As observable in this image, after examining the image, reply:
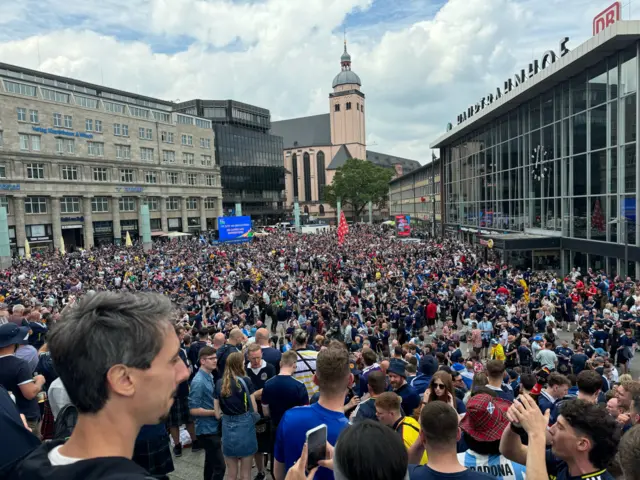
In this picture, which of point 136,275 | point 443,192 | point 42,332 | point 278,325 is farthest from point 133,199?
point 42,332

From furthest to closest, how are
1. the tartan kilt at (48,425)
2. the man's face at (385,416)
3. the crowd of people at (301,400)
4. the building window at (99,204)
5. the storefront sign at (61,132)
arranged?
the building window at (99,204)
the storefront sign at (61,132)
the tartan kilt at (48,425)
the man's face at (385,416)
the crowd of people at (301,400)

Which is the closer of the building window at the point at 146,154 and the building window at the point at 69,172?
the building window at the point at 69,172

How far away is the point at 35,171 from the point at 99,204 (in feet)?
30.3

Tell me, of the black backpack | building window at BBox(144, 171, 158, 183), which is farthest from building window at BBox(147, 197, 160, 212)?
the black backpack

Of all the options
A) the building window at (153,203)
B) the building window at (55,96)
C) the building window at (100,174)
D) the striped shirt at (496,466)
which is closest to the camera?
the striped shirt at (496,466)

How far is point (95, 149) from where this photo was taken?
5662 centimetres

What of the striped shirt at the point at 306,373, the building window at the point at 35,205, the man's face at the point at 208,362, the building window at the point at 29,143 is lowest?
the striped shirt at the point at 306,373

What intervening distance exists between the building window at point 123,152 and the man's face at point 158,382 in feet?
211

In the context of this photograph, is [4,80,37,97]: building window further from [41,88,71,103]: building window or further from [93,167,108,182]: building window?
[93,167,108,182]: building window

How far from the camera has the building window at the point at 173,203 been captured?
67.8 meters

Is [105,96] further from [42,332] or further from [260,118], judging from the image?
[42,332]

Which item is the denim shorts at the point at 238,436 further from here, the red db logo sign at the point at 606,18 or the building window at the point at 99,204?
the building window at the point at 99,204

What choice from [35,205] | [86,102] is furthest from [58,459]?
[86,102]

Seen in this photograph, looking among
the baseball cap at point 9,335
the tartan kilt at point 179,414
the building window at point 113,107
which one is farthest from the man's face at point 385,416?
the building window at point 113,107
